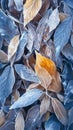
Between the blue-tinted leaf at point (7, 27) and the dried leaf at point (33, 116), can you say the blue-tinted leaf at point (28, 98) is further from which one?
the blue-tinted leaf at point (7, 27)

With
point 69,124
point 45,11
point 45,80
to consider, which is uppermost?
point 45,11

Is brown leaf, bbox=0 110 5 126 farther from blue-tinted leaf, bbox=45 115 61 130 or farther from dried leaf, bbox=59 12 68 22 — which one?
dried leaf, bbox=59 12 68 22

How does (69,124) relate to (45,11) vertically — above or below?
below

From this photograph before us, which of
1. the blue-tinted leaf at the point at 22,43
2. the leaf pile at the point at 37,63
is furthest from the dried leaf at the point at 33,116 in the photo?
the blue-tinted leaf at the point at 22,43

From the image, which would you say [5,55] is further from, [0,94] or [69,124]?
[69,124]

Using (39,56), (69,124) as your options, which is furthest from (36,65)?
(69,124)

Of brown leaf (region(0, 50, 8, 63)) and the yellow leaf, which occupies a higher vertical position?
the yellow leaf

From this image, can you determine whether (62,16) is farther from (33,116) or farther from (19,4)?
(33,116)

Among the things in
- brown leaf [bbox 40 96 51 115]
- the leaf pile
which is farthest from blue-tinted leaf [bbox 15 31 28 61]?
brown leaf [bbox 40 96 51 115]
